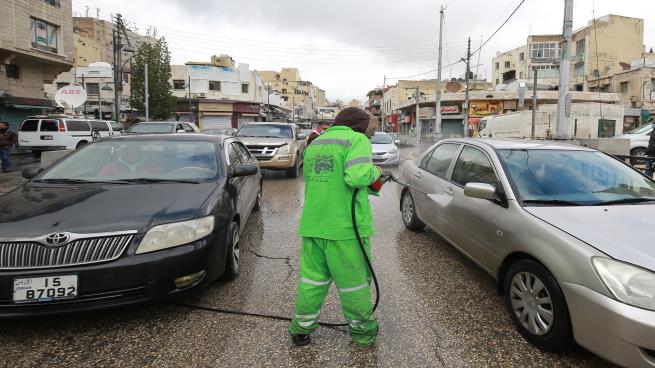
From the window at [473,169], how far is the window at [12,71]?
23.2 metres

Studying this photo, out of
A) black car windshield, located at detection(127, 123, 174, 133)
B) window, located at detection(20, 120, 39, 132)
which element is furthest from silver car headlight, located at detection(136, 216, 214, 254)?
window, located at detection(20, 120, 39, 132)

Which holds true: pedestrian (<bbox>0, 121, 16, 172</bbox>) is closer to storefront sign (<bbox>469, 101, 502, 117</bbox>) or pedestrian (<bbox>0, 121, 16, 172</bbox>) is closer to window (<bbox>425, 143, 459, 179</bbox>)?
window (<bbox>425, 143, 459, 179</bbox>)

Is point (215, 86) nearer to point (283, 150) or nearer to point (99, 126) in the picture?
point (99, 126)

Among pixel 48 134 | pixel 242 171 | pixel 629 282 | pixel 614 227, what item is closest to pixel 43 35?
pixel 48 134

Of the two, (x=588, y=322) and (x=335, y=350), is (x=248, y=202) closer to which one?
(x=335, y=350)

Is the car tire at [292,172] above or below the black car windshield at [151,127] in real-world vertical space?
below

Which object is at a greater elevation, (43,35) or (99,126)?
(43,35)

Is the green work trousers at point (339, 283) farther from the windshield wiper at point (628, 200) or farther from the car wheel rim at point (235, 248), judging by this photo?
the windshield wiper at point (628, 200)

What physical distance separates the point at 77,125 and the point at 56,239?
1742cm

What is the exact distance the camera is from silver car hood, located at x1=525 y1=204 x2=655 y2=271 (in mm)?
2365

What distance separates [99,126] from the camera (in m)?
19.0

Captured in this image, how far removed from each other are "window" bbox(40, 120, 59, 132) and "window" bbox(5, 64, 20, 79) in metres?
5.80

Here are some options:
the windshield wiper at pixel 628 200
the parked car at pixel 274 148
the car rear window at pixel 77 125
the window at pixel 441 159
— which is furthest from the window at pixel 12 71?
the windshield wiper at pixel 628 200

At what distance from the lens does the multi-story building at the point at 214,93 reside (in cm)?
4269
